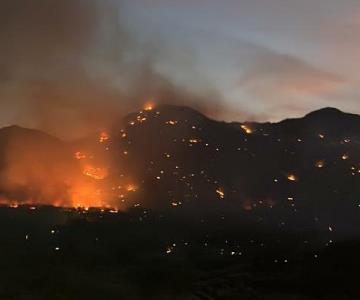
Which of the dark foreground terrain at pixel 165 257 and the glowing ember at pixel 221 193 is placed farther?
the glowing ember at pixel 221 193

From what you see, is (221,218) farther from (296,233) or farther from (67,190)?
(67,190)

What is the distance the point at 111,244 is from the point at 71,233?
10.8 m

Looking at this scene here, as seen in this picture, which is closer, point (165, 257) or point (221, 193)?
point (165, 257)

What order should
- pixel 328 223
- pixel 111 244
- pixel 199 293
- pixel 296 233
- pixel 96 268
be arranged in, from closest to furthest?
pixel 199 293
pixel 96 268
pixel 111 244
pixel 296 233
pixel 328 223

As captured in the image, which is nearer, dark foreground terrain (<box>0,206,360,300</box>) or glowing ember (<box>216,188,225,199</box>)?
dark foreground terrain (<box>0,206,360,300</box>)

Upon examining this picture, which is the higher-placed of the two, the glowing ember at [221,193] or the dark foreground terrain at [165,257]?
the glowing ember at [221,193]

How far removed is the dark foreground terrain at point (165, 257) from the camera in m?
90.6

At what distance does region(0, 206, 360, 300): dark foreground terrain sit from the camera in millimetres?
90562

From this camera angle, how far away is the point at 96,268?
103000mm

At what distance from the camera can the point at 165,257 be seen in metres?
119

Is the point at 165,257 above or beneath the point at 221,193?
beneath

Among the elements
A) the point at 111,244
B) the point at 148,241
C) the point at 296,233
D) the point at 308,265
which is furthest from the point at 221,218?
the point at 308,265

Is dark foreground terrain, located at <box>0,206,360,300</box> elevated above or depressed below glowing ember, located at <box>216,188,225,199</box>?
below

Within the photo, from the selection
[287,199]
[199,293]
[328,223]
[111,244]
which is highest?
[287,199]
